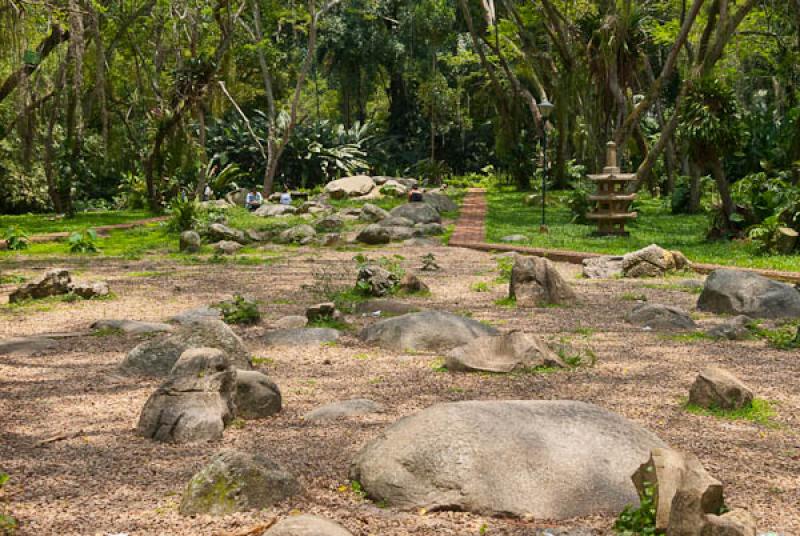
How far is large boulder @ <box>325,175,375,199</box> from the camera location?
3152 centimetres

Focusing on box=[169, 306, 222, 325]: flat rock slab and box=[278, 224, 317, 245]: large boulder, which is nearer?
box=[169, 306, 222, 325]: flat rock slab

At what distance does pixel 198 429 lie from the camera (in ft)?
17.0

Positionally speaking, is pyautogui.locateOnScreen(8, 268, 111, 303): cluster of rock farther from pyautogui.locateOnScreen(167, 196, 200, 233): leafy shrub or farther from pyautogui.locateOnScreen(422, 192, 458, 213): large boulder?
pyautogui.locateOnScreen(422, 192, 458, 213): large boulder

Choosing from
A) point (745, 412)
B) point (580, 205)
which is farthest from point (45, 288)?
point (580, 205)

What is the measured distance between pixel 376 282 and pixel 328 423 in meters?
5.63

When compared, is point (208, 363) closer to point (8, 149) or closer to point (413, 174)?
point (8, 149)

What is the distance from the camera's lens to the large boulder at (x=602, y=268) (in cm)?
1320

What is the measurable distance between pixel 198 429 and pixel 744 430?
3159 millimetres

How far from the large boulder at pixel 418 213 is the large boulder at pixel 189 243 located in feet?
20.4

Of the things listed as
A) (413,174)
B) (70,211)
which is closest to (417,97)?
(413,174)

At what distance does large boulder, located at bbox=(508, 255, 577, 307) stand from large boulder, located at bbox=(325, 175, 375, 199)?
21.2 meters

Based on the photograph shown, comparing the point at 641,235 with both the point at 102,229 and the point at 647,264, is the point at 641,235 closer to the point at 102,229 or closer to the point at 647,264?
the point at 647,264

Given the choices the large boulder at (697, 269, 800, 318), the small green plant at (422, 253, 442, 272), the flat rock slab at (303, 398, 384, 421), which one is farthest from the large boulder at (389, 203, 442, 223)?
the flat rock slab at (303, 398, 384, 421)

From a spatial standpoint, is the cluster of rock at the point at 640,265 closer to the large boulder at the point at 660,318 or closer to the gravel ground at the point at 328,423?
the gravel ground at the point at 328,423
